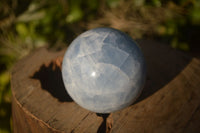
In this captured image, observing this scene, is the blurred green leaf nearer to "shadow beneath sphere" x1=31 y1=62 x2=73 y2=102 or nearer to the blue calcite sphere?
"shadow beneath sphere" x1=31 y1=62 x2=73 y2=102

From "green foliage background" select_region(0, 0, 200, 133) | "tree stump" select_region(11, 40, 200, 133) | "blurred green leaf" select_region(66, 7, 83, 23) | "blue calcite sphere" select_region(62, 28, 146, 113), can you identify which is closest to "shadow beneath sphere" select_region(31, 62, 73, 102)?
"tree stump" select_region(11, 40, 200, 133)

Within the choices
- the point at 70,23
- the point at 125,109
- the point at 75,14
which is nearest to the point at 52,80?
the point at 125,109

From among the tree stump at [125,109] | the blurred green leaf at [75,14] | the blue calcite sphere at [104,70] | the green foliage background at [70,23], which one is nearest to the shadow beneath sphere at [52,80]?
the tree stump at [125,109]

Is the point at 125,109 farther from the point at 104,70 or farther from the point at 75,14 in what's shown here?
the point at 75,14

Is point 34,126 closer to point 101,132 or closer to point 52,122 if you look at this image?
point 52,122

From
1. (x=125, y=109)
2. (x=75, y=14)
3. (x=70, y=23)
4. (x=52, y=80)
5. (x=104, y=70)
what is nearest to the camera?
(x=104, y=70)

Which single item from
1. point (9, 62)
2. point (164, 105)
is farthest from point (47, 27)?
point (164, 105)
